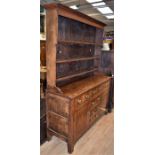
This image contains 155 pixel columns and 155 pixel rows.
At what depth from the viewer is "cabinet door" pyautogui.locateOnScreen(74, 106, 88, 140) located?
2141mm

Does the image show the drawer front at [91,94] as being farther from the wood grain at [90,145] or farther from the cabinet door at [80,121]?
the wood grain at [90,145]

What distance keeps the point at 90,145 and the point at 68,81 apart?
102cm

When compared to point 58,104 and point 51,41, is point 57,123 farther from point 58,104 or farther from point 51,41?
point 51,41

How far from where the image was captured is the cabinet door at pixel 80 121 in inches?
84.3

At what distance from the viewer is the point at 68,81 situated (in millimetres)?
2551

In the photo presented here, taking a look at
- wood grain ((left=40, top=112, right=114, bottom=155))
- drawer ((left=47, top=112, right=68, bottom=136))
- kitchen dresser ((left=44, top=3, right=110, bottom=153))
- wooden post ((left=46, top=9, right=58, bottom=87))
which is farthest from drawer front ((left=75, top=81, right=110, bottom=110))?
wood grain ((left=40, top=112, right=114, bottom=155))

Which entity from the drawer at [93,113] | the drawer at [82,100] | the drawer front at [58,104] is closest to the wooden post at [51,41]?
the drawer front at [58,104]

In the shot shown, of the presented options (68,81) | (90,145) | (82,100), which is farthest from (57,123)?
(68,81)
